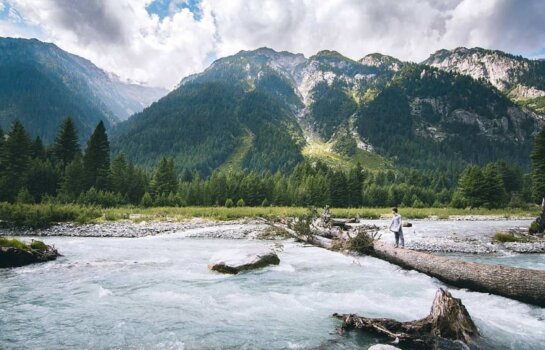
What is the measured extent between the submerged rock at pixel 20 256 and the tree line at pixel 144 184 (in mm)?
38177

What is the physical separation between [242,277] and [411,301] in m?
7.26

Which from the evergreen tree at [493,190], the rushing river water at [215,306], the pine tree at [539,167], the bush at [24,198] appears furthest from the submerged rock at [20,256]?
the evergreen tree at [493,190]

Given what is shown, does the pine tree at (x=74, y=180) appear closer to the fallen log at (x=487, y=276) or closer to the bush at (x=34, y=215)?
the bush at (x=34, y=215)

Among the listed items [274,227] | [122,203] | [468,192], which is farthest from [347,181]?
[274,227]

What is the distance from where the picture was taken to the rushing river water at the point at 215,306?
8930mm

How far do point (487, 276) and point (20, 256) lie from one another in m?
21.6

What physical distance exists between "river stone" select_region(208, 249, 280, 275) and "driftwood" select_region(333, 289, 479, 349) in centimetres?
849

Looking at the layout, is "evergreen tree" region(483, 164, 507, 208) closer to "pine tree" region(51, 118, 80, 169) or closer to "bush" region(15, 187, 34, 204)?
"bush" region(15, 187, 34, 204)

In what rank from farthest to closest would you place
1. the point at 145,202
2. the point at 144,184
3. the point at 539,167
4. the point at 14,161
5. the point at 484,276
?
the point at 144,184, the point at 539,167, the point at 145,202, the point at 14,161, the point at 484,276

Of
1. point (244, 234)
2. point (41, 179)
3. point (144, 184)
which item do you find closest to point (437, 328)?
point (244, 234)

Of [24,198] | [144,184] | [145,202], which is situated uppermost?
[144,184]

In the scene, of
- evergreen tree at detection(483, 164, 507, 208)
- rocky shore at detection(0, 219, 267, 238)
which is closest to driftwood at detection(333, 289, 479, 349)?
rocky shore at detection(0, 219, 267, 238)

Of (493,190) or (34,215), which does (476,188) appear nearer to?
(493,190)

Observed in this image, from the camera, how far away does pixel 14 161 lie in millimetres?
63469
